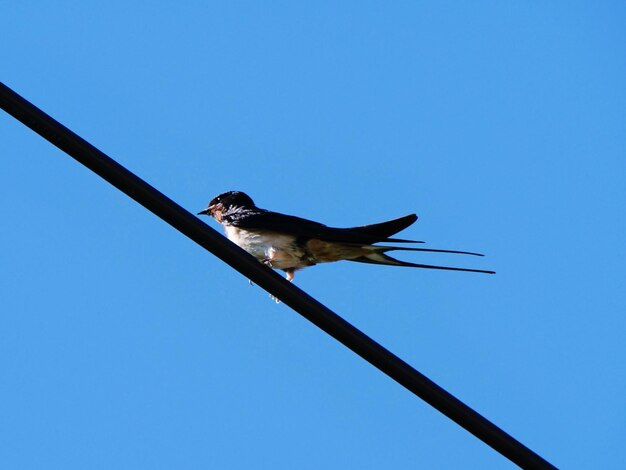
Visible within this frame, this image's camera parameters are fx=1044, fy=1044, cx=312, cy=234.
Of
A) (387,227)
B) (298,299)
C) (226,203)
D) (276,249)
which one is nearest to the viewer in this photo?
(298,299)

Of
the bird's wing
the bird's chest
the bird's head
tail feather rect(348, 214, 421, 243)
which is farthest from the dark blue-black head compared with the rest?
tail feather rect(348, 214, 421, 243)

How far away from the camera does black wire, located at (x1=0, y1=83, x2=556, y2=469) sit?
338 cm

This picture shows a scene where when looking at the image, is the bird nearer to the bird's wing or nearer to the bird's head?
the bird's wing

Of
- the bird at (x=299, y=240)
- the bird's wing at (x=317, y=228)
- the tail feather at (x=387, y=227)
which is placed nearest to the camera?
the tail feather at (x=387, y=227)

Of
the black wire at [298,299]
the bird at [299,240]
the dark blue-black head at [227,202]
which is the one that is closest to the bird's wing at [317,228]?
the bird at [299,240]

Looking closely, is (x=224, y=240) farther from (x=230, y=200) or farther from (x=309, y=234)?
(x=230, y=200)

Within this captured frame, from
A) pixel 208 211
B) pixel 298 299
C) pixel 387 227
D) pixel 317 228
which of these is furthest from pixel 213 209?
pixel 298 299

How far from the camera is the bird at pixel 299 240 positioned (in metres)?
5.87

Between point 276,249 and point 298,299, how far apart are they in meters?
2.81

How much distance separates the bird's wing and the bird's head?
528 millimetres

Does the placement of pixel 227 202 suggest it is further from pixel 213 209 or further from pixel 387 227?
pixel 387 227

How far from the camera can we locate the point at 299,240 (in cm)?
639

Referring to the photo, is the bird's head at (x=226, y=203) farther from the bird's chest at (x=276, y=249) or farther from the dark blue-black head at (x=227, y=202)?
the bird's chest at (x=276, y=249)

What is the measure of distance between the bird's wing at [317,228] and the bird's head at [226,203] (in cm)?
53
